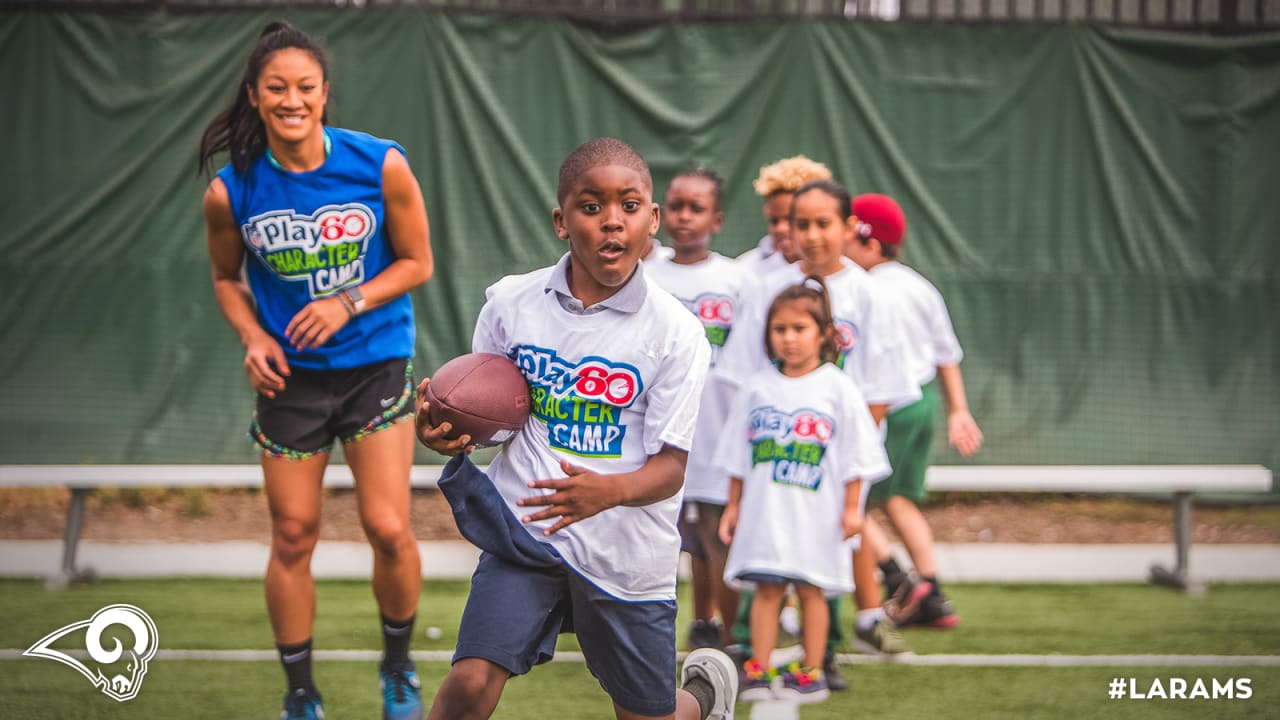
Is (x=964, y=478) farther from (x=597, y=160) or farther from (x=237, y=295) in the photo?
(x=597, y=160)

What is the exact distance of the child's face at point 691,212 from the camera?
5.58m

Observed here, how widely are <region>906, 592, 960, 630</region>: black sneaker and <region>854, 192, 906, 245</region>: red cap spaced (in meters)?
1.58

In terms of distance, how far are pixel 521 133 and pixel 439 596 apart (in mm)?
2989

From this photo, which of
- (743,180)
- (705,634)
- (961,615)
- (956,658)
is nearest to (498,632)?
(705,634)

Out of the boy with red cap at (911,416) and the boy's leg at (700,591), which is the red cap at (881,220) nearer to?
the boy with red cap at (911,416)

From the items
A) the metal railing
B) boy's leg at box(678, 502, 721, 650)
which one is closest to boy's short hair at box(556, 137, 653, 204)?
boy's leg at box(678, 502, 721, 650)

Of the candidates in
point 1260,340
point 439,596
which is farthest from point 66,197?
point 1260,340

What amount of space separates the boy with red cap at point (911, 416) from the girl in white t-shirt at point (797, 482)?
1108 millimetres

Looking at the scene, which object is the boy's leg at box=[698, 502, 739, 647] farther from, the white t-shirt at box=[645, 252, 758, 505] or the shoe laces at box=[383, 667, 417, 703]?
the shoe laces at box=[383, 667, 417, 703]

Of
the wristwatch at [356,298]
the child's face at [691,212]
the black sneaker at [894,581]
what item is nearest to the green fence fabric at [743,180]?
the black sneaker at [894,581]

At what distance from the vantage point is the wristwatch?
4320 millimetres

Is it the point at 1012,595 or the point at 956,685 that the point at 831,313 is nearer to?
the point at 956,685

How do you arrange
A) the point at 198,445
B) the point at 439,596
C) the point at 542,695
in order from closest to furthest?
the point at 542,695
the point at 439,596
the point at 198,445

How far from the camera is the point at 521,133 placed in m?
8.44
